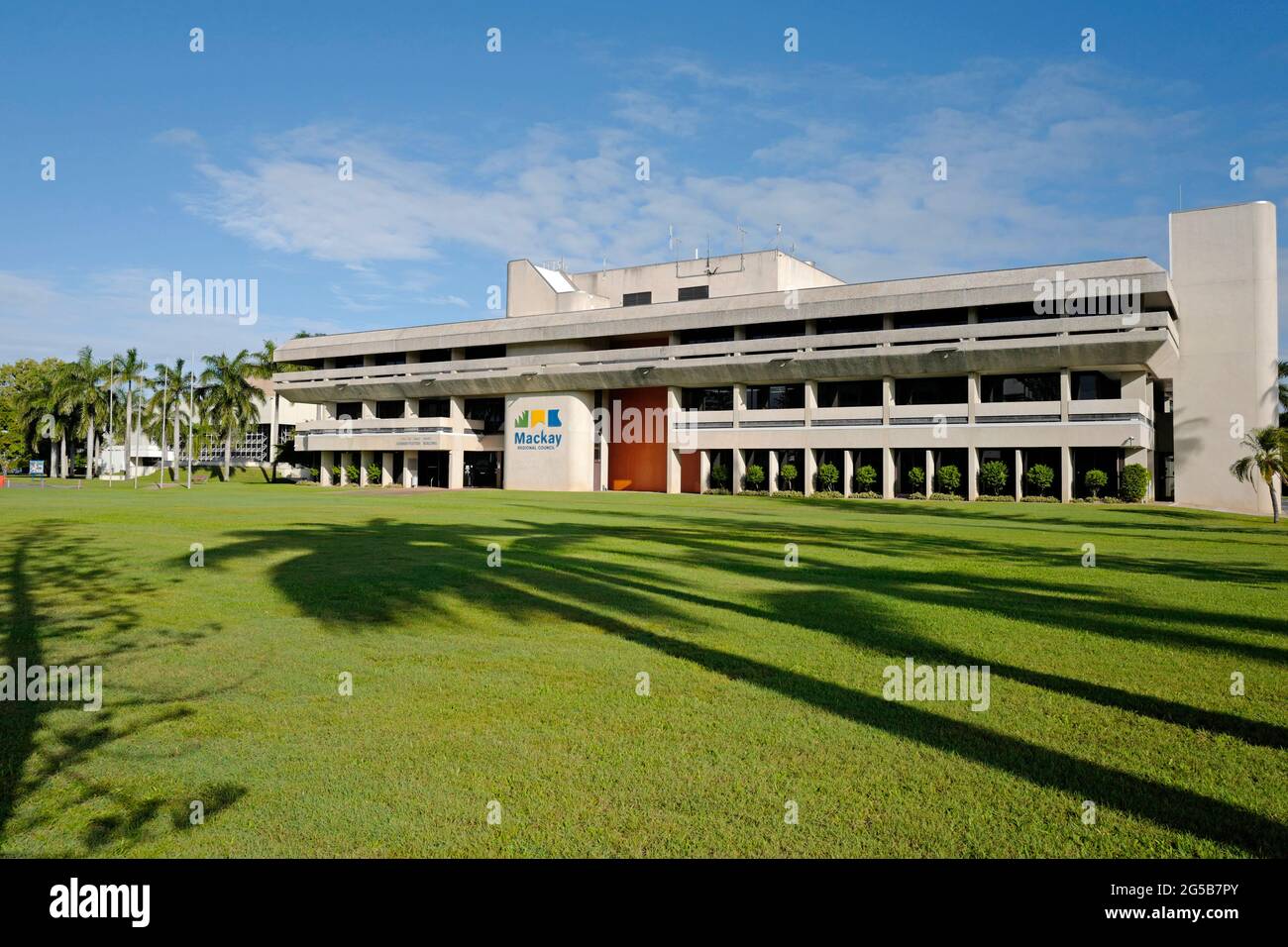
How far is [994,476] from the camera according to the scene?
51.8 m

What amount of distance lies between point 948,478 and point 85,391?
3416 inches

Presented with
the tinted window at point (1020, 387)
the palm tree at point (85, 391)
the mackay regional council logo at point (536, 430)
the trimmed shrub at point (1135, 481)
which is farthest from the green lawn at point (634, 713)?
the palm tree at point (85, 391)

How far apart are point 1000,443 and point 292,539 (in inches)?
1694

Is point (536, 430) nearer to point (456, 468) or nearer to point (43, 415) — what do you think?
point (456, 468)

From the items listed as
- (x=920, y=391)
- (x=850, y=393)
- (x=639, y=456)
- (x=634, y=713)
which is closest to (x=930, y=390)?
(x=920, y=391)

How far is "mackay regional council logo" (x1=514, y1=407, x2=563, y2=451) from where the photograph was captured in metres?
66.6

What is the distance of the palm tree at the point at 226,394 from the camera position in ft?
277

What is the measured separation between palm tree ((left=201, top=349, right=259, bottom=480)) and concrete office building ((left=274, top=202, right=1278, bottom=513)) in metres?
12.2

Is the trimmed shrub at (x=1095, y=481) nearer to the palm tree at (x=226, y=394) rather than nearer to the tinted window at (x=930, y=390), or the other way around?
the tinted window at (x=930, y=390)

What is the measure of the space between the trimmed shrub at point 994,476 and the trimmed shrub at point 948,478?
1.36 metres

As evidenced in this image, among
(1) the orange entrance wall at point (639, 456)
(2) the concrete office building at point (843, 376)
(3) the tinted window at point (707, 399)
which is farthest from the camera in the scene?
(1) the orange entrance wall at point (639, 456)

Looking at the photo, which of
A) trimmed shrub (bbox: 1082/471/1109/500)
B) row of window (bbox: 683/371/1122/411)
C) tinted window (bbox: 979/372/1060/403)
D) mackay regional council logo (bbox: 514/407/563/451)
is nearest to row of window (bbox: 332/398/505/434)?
mackay regional council logo (bbox: 514/407/563/451)
